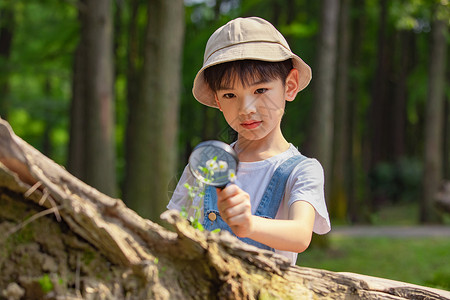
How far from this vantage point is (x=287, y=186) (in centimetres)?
224

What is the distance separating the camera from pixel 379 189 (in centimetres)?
2248

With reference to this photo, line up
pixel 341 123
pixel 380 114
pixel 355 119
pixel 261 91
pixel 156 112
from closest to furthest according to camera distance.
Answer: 1. pixel 261 91
2. pixel 156 112
3. pixel 341 123
4. pixel 355 119
5. pixel 380 114

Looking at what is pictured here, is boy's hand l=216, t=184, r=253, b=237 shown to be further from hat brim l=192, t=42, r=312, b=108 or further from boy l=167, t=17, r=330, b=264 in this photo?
hat brim l=192, t=42, r=312, b=108

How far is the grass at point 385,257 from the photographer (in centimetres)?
919

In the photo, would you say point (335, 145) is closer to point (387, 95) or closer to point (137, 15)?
point (137, 15)

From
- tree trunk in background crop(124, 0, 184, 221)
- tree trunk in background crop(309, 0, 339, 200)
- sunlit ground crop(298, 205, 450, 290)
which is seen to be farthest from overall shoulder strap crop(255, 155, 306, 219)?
tree trunk in background crop(309, 0, 339, 200)

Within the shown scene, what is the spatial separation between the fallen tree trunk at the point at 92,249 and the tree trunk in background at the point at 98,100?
759cm

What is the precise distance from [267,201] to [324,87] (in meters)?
8.53

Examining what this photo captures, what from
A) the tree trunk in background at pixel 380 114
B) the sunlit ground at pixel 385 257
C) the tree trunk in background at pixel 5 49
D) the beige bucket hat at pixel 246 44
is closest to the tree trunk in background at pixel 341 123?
the sunlit ground at pixel 385 257

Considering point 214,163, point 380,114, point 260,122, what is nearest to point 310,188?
point 260,122

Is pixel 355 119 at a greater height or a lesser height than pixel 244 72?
lesser

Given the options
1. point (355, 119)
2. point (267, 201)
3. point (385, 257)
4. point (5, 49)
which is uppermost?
point (5, 49)

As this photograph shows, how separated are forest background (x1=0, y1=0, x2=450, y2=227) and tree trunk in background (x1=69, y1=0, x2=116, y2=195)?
2cm

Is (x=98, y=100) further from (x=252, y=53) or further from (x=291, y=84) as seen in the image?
(x=252, y=53)
